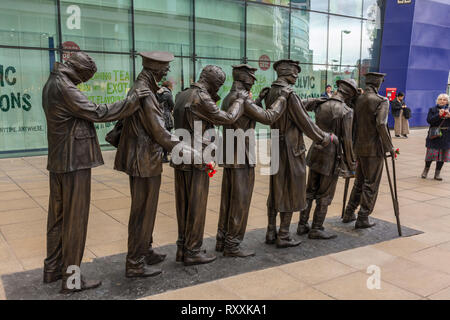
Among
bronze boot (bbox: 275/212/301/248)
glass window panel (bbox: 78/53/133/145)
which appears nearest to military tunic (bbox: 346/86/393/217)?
bronze boot (bbox: 275/212/301/248)

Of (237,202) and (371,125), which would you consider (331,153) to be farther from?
(237,202)

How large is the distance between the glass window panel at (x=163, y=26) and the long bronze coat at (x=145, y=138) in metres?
10.0

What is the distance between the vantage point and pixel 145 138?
3891 millimetres

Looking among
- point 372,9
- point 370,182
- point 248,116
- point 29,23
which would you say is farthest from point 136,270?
point 372,9

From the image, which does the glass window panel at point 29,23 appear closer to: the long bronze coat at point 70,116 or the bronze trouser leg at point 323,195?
the long bronze coat at point 70,116

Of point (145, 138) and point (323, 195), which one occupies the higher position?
point (145, 138)

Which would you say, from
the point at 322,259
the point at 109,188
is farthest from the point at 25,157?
the point at 322,259

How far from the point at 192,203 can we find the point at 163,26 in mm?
10499

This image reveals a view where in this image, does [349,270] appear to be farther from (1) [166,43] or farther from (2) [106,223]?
(1) [166,43]

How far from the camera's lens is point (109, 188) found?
8156mm

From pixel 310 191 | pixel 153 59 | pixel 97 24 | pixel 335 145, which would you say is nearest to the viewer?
pixel 153 59

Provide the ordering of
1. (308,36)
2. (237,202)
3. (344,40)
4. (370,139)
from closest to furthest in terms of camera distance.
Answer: (237,202) → (370,139) → (308,36) → (344,40)

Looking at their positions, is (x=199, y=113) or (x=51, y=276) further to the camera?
(x=199, y=113)

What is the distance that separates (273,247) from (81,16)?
10025 millimetres
